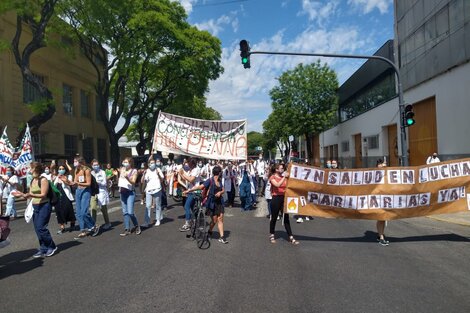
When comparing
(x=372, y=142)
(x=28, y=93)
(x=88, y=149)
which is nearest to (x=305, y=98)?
(x=372, y=142)

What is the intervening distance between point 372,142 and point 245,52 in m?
19.5

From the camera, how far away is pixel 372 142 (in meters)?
32.7

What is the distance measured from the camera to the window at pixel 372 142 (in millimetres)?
31469

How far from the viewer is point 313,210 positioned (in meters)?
9.34

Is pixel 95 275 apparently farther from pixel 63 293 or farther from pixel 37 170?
pixel 37 170

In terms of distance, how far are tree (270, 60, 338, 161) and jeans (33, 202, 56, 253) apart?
104ft

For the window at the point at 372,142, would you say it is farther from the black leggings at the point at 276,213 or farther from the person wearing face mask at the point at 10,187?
the person wearing face mask at the point at 10,187

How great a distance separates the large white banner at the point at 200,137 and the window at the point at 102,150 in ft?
91.8

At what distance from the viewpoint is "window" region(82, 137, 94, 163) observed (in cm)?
3684

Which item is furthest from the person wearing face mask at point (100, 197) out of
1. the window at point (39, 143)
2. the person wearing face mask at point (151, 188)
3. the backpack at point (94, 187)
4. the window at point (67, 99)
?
the window at point (67, 99)

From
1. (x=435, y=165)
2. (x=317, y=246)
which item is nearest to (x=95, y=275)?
(x=317, y=246)

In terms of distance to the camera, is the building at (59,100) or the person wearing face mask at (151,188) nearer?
the person wearing face mask at (151,188)

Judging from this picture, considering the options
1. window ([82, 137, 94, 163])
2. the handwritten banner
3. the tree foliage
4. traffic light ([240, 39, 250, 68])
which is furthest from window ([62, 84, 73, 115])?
the handwritten banner

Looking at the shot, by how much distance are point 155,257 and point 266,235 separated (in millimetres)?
2978
